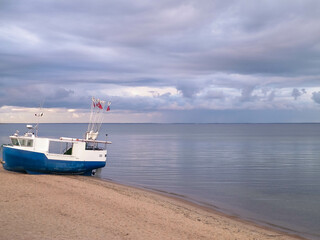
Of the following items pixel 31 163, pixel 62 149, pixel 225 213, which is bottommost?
pixel 225 213

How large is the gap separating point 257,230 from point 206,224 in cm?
309

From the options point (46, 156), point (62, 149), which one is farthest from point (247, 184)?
point (62, 149)

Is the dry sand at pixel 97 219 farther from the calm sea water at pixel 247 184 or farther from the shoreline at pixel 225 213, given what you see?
the calm sea water at pixel 247 184

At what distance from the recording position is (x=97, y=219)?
15.6 metres

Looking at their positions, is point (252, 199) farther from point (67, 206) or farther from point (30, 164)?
point (30, 164)

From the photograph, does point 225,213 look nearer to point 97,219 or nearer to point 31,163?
point 97,219

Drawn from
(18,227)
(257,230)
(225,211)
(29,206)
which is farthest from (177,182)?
(18,227)

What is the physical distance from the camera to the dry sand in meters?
13.3

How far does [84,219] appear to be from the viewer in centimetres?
1538

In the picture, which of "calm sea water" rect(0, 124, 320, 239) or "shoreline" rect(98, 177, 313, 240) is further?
"calm sea water" rect(0, 124, 320, 239)

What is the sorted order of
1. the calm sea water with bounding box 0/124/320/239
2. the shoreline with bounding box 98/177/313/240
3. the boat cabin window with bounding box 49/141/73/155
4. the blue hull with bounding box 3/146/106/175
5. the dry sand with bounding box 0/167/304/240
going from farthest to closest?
the boat cabin window with bounding box 49/141/73/155 → the blue hull with bounding box 3/146/106/175 → the calm sea water with bounding box 0/124/320/239 → the shoreline with bounding box 98/177/313/240 → the dry sand with bounding box 0/167/304/240

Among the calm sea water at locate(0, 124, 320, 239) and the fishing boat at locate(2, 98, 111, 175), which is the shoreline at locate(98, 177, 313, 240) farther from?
the fishing boat at locate(2, 98, 111, 175)

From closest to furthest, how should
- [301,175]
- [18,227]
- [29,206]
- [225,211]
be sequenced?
1. [18,227]
2. [29,206]
3. [225,211]
4. [301,175]

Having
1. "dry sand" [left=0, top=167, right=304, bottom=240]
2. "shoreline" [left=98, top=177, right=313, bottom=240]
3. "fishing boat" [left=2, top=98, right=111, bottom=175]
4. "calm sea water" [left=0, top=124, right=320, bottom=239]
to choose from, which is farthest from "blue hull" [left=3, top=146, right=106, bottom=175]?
"shoreline" [left=98, top=177, right=313, bottom=240]
